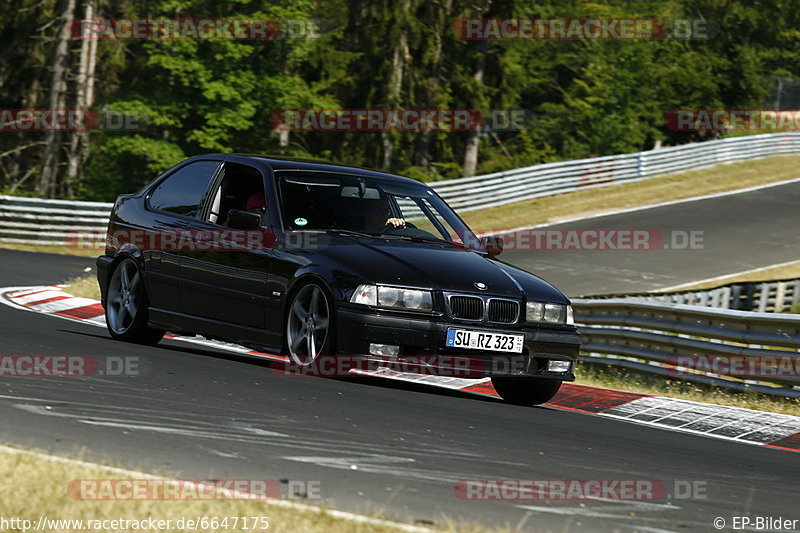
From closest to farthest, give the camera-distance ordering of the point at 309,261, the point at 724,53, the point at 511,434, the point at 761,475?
the point at 761,475 < the point at 511,434 < the point at 309,261 < the point at 724,53

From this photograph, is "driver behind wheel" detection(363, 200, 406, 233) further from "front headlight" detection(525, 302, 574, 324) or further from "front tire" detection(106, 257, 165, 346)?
"front tire" detection(106, 257, 165, 346)

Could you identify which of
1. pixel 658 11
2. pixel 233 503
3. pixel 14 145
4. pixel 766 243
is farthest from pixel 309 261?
pixel 658 11

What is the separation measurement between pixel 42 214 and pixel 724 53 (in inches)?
1562

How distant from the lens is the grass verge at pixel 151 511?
4.27 meters

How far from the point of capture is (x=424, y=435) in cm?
661

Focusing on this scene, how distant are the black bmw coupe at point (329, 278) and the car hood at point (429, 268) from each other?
0.04 ft

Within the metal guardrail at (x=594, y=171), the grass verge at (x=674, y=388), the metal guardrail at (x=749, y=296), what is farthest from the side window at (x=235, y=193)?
the metal guardrail at (x=594, y=171)

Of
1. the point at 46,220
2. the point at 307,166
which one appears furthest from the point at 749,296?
the point at 46,220

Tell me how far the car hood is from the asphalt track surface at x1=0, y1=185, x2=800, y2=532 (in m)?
0.80

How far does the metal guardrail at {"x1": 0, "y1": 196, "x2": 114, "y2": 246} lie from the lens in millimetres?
28344

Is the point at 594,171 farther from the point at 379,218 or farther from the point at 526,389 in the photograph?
the point at 379,218

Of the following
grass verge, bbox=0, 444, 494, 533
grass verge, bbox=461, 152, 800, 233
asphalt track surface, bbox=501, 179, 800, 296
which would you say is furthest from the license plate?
grass verge, bbox=461, 152, 800, 233

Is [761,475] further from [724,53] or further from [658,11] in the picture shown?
[658,11]

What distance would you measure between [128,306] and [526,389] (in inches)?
137
